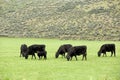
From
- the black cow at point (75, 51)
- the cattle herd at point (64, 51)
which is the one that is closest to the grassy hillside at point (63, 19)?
the cattle herd at point (64, 51)

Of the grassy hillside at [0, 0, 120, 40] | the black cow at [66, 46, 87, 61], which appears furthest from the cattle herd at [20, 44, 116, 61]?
the grassy hillside at [0, 0, 120, 40]

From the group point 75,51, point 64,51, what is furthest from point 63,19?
point 75,51

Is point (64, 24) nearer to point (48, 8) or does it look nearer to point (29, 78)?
point (48, 8)

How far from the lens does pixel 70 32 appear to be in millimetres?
61125

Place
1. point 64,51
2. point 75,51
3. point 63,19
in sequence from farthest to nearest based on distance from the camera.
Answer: point 63,19 < point 64,51 < point 75,51

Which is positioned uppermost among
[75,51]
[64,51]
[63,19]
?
[63,19]

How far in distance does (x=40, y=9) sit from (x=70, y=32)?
593 inches

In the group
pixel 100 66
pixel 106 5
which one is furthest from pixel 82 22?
pixel 100 66

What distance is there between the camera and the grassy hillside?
60484 mm

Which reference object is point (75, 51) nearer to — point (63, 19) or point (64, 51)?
point (64, 51)

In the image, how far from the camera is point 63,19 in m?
67.6

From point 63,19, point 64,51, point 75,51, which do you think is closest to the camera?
point 75,51

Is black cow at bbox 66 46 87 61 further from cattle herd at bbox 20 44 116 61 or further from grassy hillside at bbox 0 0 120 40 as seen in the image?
grassy hillside at bbox 0 0 120 40

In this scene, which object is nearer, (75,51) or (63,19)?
(75,51)
